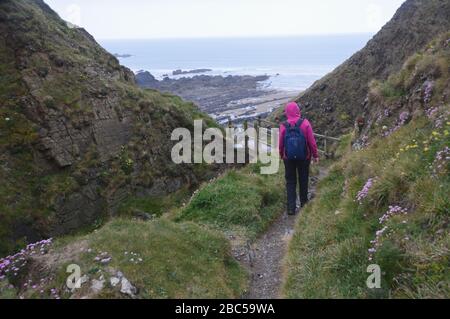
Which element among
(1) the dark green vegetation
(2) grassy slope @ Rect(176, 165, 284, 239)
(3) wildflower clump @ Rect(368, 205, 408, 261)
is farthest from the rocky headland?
(3) wildflower clump @ Rect(368, 205, 408, 261)

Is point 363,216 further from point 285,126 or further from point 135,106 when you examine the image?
point 135,106

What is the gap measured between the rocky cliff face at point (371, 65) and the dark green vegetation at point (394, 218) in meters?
25.0

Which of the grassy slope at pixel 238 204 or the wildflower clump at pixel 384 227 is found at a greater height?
the wildflower clump at pixel 384 227

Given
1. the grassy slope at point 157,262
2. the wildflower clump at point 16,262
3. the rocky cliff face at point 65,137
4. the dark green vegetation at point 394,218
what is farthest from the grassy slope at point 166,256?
the rocky cliff face at point 65,137

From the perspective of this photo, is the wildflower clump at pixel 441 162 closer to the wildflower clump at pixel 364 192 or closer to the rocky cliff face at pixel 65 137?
the wildflower clump at pixel 364 192

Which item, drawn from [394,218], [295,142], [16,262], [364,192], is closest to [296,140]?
[295,142]

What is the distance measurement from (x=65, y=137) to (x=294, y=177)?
11.0 meters

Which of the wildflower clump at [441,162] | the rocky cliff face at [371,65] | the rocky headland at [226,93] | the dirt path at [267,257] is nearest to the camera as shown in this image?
the wildflower clump at [441,162]

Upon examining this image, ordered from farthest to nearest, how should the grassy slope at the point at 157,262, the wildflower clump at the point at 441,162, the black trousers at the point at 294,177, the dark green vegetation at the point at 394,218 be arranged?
the black trousers at the point at 294,177 → the wildflower clump at the point at 441,162 → the grassy slope at the point at 157,262 → the dark green vegetation at the point at 394,218

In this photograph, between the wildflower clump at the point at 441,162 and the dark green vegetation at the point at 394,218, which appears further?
the wildflower clump at the point at 441,162

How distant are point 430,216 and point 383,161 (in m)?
2.80

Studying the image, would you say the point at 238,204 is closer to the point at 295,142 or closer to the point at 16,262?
the point at 295,142

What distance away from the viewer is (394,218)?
6176 millimetres

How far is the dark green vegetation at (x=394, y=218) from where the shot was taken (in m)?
5.18
